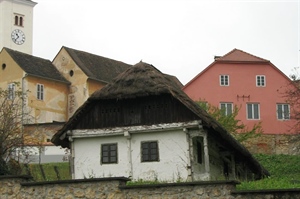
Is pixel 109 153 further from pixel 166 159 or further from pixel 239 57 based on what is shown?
pixel 239 57

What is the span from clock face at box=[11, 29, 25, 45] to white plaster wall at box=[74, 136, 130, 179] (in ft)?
211

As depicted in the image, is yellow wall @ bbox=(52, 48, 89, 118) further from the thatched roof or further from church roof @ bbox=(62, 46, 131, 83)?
the thatched roof

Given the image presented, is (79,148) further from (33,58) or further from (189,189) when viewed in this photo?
(33,58)

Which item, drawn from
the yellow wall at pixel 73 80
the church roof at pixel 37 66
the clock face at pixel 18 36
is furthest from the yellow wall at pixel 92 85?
the clock face at pixel 18 36

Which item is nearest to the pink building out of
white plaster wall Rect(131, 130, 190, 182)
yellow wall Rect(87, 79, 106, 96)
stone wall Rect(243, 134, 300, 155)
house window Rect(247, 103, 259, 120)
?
house window Rect(247, 103, 259, 120)

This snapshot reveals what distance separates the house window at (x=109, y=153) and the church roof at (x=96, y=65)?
112 feet

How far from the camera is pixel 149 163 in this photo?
3117cm

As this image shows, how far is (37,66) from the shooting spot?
67500mm

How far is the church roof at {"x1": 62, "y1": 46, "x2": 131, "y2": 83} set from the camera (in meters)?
67.2

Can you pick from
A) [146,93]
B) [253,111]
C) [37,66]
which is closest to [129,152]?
[146,93]

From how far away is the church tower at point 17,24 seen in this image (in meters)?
93.9

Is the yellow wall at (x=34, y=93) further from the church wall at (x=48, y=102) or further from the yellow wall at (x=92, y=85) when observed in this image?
the yellow wall at (x=92, y=85)

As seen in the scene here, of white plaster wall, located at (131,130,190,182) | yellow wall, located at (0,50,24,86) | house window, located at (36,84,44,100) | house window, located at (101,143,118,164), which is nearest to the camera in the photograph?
white plaster wall, located at (131,130,190,182)

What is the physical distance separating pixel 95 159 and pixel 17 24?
65661 millimetres
